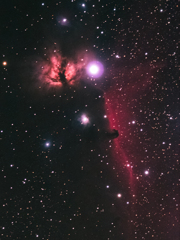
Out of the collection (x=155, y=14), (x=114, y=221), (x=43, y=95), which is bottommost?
(x=114, y=221)

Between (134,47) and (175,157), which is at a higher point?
(134,47)

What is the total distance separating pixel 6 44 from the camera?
42 centimetres

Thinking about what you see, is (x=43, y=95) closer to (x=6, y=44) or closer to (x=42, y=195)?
(x=6, y=44)

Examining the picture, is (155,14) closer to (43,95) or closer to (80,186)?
(43,95)

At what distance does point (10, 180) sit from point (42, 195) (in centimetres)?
11

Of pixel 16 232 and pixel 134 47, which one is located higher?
pixel 134 47

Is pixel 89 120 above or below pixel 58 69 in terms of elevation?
below

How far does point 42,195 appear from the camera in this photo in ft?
1.40

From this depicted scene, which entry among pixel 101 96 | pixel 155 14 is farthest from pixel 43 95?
pixel 155 14

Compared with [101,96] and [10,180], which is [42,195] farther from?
[101,96]

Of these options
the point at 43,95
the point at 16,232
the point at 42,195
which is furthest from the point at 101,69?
the point at 16,232

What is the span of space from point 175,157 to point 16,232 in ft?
1.90

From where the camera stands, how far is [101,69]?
42 cm

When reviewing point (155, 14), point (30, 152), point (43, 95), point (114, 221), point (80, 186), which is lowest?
point (114, 221)
